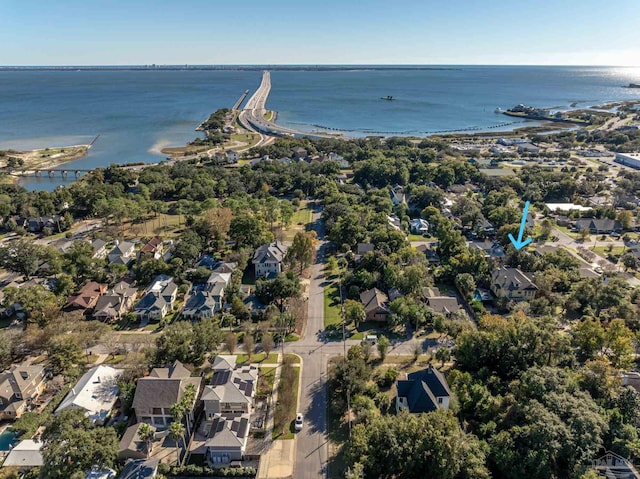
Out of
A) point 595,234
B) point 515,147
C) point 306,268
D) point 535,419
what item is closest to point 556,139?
point 515,147

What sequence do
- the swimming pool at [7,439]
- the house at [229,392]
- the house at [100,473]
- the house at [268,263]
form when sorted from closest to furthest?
1. the house at [100,473]
2. the swimming pool at [7,439]
3. the house at [229,392]
4. the house at [268,263]

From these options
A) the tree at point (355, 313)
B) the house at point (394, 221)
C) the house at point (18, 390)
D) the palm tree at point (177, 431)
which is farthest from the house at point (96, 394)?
the house at point (394, 221)

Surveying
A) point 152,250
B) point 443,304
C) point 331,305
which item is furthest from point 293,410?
point 152,250

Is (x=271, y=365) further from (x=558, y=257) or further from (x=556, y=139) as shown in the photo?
(x=556, y=139)

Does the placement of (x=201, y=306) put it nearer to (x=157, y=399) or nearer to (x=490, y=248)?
(x=157, y=399)

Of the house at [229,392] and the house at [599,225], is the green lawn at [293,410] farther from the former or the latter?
the house at [599,225]

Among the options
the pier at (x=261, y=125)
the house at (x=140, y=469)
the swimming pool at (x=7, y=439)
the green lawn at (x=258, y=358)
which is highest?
the pier at (x=261, y=125)

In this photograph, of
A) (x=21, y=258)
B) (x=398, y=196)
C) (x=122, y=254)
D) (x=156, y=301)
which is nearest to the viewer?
(x=156, y=301)
